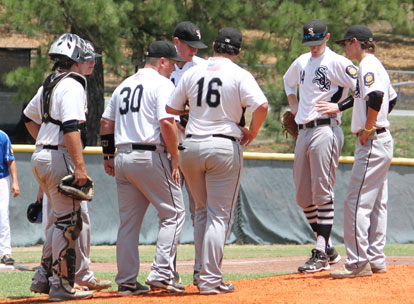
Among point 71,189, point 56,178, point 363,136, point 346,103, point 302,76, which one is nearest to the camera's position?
point 71,189

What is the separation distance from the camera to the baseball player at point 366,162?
23.4 ft

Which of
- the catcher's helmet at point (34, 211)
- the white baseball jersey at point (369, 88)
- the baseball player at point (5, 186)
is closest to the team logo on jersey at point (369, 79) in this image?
the white baseball jersey at point (369, 88)

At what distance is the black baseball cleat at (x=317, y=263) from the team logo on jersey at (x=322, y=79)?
65.9 inches

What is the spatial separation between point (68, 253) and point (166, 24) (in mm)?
11347

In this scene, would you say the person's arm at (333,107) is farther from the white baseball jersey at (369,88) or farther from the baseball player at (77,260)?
the baseball player at (77,260)

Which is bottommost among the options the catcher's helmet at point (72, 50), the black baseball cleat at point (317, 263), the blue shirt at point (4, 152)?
the black baseball cleat at point (317, 263)

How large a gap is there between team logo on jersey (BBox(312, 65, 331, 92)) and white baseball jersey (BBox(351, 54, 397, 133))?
Result: 62 cm

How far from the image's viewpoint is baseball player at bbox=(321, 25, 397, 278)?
7141 millimetres

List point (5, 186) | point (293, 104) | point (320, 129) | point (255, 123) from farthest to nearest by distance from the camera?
1. point (5, 186)
2. point (293, 104)
3. point (320, 129)
4. point (255, 123)

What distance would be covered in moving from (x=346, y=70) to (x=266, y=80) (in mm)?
10410

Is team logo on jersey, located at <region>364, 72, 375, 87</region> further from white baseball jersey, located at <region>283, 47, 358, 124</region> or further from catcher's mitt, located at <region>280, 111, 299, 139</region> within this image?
catcher's mitt, located at <region>280, 111, 299, 139</region>

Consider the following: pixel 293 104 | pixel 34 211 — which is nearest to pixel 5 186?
pixel 34 211

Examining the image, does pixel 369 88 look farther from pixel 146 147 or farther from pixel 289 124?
pixel 146 147

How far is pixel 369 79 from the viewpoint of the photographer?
23.4 feet
